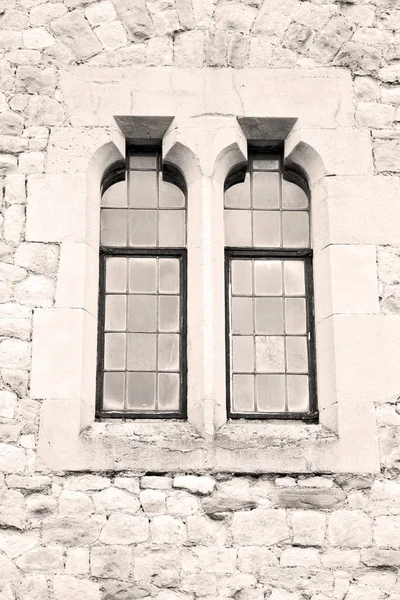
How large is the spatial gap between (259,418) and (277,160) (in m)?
1.92

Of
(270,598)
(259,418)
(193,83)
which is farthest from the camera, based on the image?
(193,83)

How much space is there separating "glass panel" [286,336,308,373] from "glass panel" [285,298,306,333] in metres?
0.06

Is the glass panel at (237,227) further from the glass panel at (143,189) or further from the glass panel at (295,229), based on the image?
the glass panel at (143,189)

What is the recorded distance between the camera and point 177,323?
313 inches

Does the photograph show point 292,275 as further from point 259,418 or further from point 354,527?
point 354,527

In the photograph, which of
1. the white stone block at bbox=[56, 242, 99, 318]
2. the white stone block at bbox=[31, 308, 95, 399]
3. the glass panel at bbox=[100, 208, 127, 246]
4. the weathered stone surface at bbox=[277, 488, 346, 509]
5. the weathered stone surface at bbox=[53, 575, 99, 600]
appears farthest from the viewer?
the glass panel at bbox=[100, 208, 127, 246]

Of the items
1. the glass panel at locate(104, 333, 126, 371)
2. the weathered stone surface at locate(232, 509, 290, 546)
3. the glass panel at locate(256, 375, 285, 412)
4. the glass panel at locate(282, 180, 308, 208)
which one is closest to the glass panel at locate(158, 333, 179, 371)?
the glass panel at locate(104, 333, 126, 371)

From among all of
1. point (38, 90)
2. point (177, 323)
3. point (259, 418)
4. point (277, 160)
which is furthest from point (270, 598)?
point (38, 90)

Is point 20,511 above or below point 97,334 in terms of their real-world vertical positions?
below

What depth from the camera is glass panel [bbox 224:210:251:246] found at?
818 cm

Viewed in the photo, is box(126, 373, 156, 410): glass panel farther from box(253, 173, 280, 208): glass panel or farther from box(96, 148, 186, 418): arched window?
box(253, 173, 280, 208): glass panel

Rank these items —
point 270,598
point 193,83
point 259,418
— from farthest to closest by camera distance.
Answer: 1. point 193,83
2. point 259,418
3. point 270,598

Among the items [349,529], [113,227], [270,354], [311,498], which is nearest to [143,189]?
[113,227]

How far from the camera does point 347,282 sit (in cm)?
782
